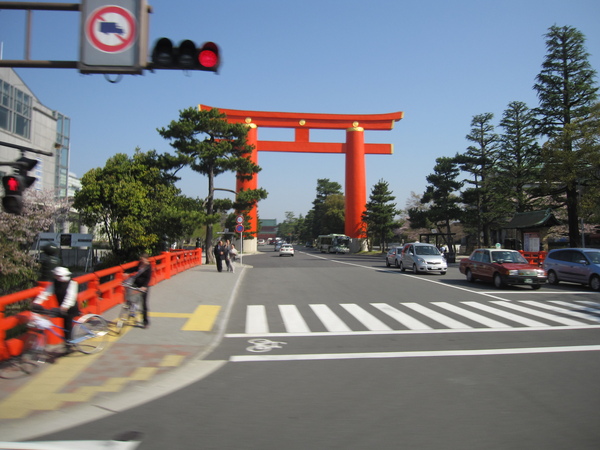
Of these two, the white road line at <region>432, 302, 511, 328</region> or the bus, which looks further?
the bus

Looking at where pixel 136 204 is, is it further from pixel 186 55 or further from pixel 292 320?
pixel 186 55

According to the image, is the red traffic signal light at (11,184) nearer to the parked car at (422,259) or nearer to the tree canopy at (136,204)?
the tree canopy at (136,204)

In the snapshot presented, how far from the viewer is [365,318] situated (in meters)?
11.0

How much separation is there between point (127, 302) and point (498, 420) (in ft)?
23.2

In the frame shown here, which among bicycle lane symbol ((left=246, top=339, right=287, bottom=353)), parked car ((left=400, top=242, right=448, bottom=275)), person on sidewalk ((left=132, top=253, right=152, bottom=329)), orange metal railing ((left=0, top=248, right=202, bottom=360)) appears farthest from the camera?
parked car ((left=400, top=242, right=448, bottom=275))

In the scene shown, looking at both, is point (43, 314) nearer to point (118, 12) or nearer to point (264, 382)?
point (264, 382)

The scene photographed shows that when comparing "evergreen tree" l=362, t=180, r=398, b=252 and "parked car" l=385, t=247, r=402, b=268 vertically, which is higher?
"evergreen tree" l=362, t=180, r=398, b=252

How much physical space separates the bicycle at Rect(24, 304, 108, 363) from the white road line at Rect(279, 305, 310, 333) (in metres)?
3.73

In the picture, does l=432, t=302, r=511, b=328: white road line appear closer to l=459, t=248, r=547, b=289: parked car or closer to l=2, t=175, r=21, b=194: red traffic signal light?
l=459, t=248, r=547, b=289: parked car

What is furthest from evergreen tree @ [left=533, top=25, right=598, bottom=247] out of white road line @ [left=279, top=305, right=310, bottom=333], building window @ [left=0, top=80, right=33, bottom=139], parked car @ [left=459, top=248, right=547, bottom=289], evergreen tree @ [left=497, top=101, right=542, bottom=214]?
building window @ [left=0, top=80, right=33, bottom=139]

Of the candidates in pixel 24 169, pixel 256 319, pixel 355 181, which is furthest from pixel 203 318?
pixel 355 181

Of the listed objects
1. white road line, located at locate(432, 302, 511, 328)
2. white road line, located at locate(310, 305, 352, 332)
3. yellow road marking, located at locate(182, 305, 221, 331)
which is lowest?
white road line, located at locate(310, 305, 352, 332)

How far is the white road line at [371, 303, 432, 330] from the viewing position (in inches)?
394

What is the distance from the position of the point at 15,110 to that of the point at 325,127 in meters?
32.3
